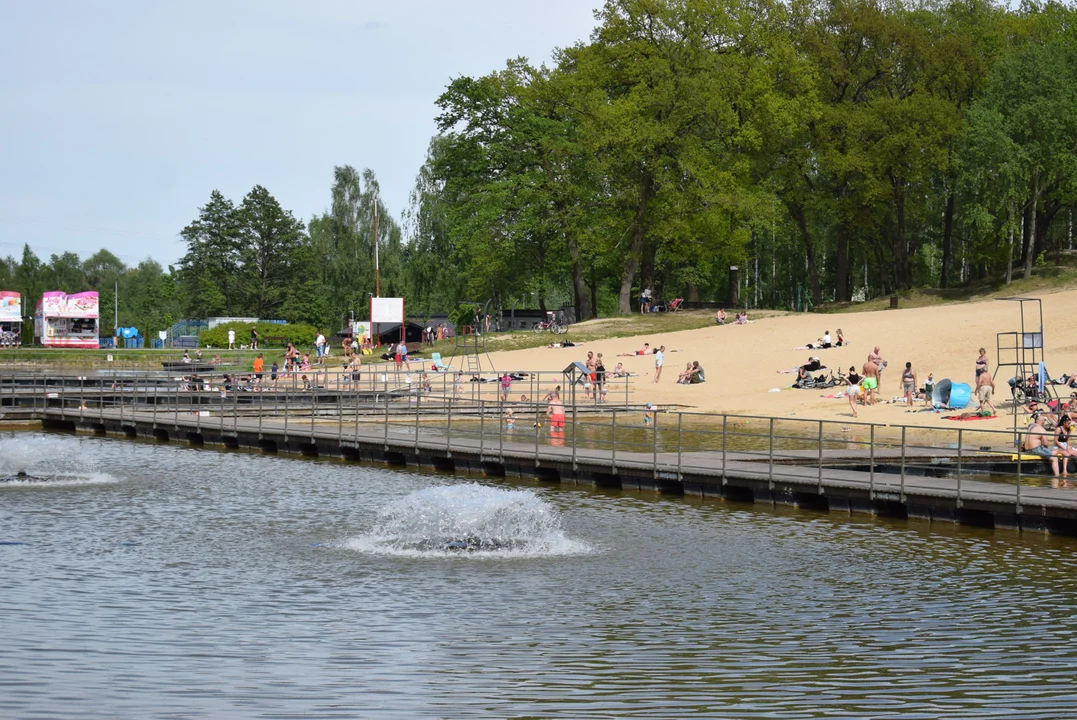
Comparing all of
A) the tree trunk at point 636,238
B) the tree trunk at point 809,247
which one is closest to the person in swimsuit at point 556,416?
the tree trunk at point 636,238

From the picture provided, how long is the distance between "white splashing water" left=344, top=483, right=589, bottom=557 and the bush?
262 ft

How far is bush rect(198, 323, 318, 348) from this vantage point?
100500mm

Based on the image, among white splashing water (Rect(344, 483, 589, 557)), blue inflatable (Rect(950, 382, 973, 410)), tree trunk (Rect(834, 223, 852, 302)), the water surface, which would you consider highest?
tree trunk (Rect(834, 223, 852, 302))

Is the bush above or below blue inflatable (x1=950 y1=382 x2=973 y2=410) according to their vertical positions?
above

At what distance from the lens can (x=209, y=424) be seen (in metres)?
41.6

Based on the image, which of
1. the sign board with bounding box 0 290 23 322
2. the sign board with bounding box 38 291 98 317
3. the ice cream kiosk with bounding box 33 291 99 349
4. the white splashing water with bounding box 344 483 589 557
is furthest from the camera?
the sign board with bounding box 0 290 23 322

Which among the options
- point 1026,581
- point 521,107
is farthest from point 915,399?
point 521,107

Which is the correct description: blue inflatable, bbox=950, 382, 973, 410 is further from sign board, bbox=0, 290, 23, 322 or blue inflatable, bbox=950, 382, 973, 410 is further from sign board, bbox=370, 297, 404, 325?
sign board, bbox=0, 290, 23, 322

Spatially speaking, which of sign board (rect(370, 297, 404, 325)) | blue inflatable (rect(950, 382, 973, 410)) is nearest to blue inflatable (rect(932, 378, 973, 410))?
blue inflatable (rect(950, 382, 973, 410))

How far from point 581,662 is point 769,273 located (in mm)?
107143

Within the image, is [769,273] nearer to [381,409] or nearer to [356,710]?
[381,409]

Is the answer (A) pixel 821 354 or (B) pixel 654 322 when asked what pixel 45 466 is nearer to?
(A) pixel 821 354

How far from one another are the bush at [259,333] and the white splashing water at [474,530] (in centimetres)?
7988

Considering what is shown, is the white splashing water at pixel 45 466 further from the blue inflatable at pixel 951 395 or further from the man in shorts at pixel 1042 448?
the blue inflatable at pixel 951 395
